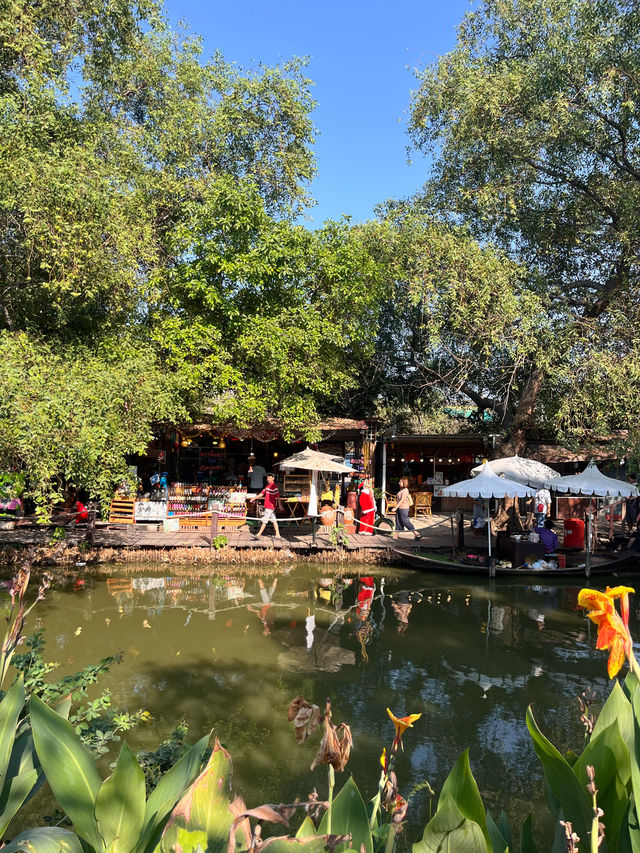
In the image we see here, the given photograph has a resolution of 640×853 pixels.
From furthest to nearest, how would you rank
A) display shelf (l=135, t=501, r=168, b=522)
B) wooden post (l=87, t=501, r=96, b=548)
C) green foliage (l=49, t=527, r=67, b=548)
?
display shelf (l=135, t=501, r=168, b=522)
wooden post (l=87, t=501, r=96, b=548)
green foliage (l=49, t=527, r=67, b=548)

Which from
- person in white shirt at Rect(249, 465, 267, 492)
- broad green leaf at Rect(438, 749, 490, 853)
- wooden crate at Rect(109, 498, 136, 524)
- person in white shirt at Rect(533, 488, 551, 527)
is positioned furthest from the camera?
person in white shirt at Rect(249, 465, 267, 492)

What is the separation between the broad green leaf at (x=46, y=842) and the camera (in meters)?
1.27

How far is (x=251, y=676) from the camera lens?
6504 mm

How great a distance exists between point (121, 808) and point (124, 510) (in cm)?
1421

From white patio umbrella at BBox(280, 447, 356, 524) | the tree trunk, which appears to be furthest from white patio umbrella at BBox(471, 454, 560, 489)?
white patio umbrella at BBox(280, 447, 356, 524)

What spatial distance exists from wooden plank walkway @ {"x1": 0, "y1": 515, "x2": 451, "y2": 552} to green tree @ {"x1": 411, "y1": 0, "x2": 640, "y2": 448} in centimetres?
463

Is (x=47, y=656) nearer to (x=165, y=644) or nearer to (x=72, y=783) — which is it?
(x=165, y=644)

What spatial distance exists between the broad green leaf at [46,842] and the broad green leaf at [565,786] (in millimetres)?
1115

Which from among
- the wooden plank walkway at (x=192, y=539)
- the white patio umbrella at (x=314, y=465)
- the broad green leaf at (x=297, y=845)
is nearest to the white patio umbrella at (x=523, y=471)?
the wooden plank walkway at (x=192, y=539)

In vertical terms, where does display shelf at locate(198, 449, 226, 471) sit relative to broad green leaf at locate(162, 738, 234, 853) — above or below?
below

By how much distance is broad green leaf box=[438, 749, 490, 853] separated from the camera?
1.25m

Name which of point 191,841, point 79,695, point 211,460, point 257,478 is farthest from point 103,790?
point 211,460

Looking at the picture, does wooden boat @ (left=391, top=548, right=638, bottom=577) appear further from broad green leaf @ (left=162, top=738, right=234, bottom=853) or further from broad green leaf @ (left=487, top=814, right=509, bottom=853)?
broad green leaf @ (left=162, top=738, right=234, bottom=853)

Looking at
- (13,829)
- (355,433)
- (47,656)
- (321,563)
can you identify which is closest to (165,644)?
(47,656)
